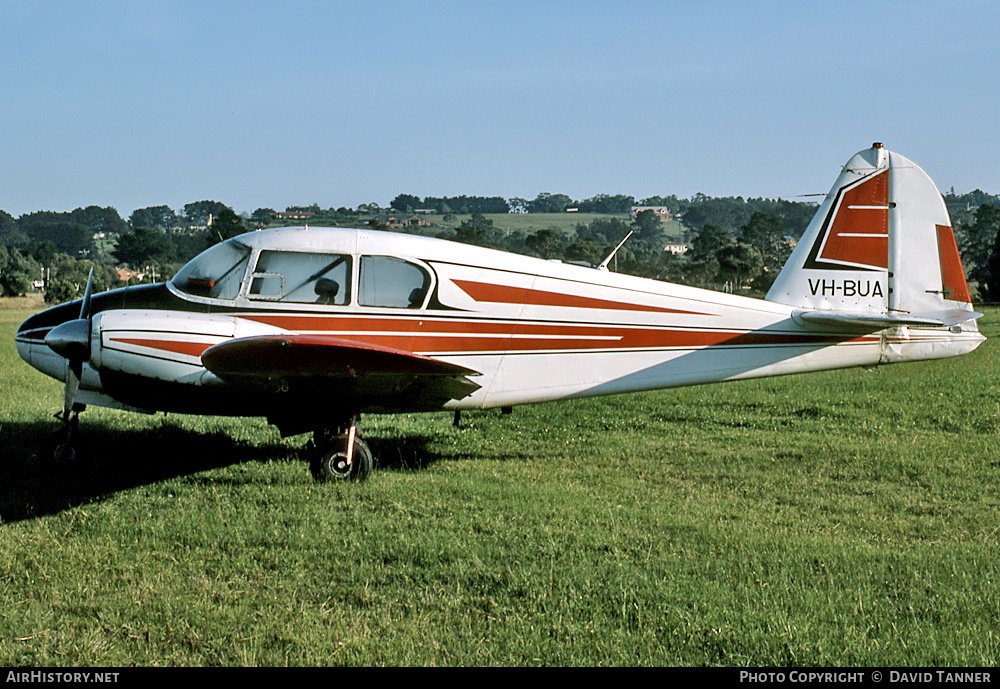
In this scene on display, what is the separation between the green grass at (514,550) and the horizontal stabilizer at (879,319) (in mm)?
1365

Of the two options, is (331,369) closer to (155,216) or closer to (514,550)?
(514,550)

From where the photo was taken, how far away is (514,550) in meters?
5.71

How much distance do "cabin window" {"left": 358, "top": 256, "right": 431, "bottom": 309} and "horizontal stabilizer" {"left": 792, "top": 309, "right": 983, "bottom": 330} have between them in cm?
385

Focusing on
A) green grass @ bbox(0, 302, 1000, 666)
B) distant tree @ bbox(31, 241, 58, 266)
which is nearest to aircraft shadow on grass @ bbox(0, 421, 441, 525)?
green grass @ bbox(0, 302, 1000, 666)

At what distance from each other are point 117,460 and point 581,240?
3713 cm

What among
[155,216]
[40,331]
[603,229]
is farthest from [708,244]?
[155,216]

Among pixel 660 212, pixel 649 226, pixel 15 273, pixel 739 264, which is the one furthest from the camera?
pixel 660 212

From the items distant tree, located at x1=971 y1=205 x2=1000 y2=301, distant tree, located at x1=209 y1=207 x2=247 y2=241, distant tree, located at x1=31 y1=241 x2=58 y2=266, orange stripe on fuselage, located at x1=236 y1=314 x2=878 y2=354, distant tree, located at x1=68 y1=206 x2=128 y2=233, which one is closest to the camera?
orange stripe on fuselage, located at x1=236 y1=314 x2=878 y2=354

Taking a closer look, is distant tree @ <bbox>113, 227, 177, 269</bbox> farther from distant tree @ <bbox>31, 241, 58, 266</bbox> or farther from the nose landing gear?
the nose landing gear

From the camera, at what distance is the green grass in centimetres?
432

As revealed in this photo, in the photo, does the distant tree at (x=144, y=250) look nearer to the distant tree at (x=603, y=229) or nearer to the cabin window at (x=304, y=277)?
the distant tree at (x=603, y=229)

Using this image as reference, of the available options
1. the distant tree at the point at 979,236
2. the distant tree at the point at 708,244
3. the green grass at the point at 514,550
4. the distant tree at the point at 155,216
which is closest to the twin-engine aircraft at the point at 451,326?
the green grass at the point at 514,550

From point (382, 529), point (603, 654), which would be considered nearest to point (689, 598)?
point (603, 654)

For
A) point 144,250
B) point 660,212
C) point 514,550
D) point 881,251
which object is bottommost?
point 514,550
